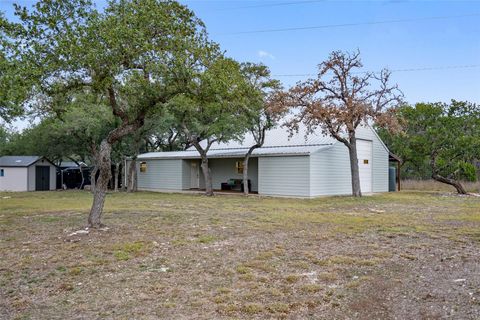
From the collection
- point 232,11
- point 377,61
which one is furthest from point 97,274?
point 377,61

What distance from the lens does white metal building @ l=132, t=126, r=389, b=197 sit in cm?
1955

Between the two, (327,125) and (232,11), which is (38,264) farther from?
(327,125)

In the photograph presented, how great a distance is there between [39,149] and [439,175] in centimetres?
2545

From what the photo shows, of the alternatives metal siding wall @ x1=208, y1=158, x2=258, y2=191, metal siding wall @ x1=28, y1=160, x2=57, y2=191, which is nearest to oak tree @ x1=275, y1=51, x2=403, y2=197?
metal siding wall @ x1=208, y1=158, x2=258, y2=191

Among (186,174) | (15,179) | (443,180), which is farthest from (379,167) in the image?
(15,179)

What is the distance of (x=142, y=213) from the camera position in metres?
12.2

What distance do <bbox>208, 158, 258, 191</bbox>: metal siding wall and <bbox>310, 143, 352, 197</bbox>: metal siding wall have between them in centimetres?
562

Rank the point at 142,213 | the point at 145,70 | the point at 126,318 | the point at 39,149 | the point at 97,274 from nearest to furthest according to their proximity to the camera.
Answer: the point at 126,318, the point at 97,274, the point at 145,70, the point at 142,213, the point at 39,149

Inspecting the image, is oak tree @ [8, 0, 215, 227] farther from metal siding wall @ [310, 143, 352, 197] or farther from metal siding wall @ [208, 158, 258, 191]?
metal siding wall @ [208, 158, 258, 191]

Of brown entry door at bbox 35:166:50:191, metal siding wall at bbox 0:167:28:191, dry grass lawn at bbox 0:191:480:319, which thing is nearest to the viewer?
dry grass lawn at bbox 0:191:480:319

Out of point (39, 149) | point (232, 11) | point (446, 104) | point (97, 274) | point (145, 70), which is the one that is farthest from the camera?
point (39, 149)

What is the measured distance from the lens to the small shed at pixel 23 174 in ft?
90.9

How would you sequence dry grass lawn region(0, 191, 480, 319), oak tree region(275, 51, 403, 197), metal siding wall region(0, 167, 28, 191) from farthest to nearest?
metal siding wall region(0, 167, 28, 191)
oak tree region(275, 51, 403, 197)
dry grass lawn region(0, 191, 480, 319)

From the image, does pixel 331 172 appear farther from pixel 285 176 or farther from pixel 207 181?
pixel 207 181
